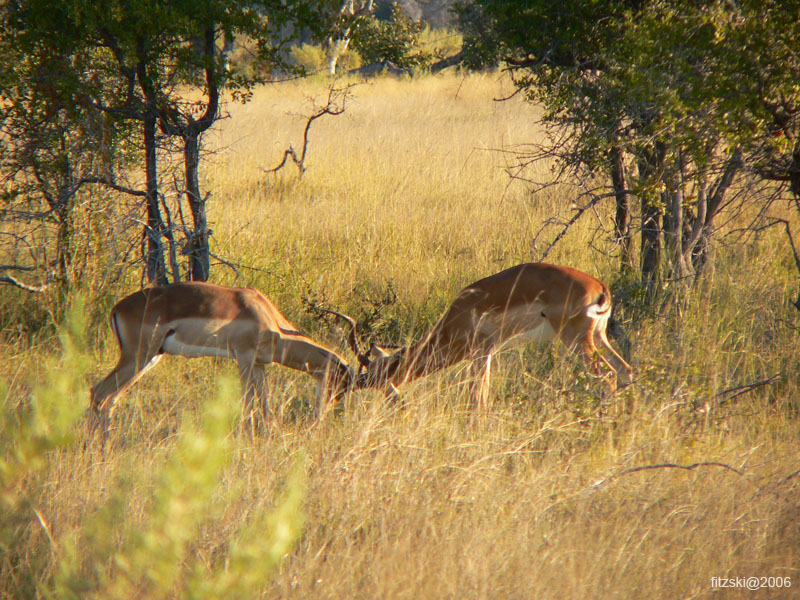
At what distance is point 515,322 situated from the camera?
488 cm

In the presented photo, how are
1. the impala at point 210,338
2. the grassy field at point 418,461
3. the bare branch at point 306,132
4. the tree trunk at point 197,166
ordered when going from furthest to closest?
the bare branch at point 306,132, the tree trunk at point 197,166, the impala at point 210,338, the grassy field at point 418,461

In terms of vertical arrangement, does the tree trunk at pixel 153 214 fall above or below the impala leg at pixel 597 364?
above

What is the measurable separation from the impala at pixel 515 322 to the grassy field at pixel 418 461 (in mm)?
187

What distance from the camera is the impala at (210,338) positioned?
434 cm

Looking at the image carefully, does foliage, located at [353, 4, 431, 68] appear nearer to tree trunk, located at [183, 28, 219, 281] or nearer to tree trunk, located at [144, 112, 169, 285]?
tree trunk, located at [183, 28, 219, 281]

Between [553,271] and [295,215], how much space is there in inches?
146

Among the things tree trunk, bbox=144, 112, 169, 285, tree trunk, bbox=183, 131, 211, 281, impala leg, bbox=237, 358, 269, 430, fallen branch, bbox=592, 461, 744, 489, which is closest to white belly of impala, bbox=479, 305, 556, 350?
impala leg, bbox=237, 358, 269, 430

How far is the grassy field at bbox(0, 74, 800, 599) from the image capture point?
2.41 m

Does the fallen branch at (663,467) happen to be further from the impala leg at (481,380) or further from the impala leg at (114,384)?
the impala leg at (114,384)

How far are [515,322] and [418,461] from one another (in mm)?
1741

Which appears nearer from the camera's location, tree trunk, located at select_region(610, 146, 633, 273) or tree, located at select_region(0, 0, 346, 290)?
tree, located at select_region(0, 0, 346, 290)

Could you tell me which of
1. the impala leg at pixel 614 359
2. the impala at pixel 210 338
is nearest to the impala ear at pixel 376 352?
the impala at pixel 210 338

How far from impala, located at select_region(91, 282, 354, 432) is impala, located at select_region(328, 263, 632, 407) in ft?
1.15

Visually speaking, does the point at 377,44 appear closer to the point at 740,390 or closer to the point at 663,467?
the point at 740,390
